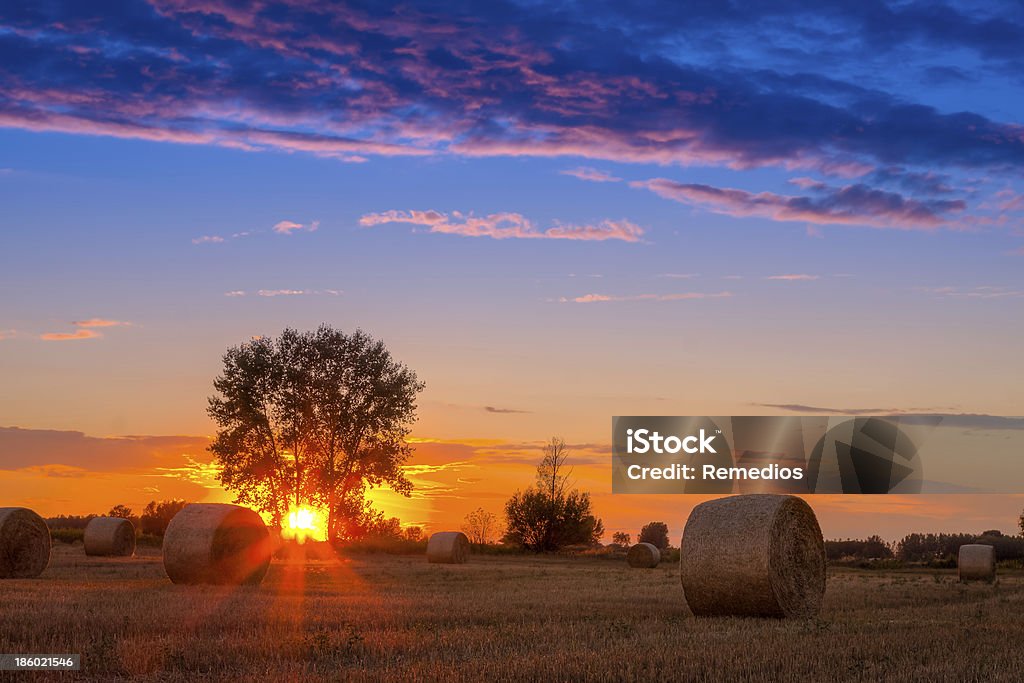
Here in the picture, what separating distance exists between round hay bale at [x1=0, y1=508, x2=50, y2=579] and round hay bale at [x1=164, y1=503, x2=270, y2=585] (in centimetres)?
481

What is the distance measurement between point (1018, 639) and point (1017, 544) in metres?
45.0

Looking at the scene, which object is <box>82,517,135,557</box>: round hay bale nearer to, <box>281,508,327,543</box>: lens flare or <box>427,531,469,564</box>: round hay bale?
<box>427,531,469,564</box>: round hay bale

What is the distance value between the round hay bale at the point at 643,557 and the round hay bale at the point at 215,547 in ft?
71.6

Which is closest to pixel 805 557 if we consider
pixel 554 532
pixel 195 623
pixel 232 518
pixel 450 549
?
pixel 195 623

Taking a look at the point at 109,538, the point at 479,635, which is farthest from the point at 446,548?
the point at 479,635

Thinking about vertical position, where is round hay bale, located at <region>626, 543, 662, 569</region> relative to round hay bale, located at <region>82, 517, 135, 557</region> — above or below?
below

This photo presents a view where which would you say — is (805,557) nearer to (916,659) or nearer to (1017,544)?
(916,659)

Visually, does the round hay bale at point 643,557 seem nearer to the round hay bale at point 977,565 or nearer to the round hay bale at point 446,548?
the round hay bale at point 446,548

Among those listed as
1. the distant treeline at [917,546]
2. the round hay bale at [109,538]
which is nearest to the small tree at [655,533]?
the distant treeline at [917,546]

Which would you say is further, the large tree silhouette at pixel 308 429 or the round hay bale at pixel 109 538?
the large tree silhouette at pixel 308 429

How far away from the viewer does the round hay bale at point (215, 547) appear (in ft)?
80.6

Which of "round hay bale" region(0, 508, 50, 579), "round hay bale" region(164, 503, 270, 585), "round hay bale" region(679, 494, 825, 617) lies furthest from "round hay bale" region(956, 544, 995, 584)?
"round hay bale" region(0, 508, 50, 579)

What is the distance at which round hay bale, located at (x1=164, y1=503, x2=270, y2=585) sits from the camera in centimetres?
2456

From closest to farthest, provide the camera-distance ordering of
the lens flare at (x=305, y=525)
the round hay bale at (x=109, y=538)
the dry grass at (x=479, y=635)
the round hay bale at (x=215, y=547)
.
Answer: the dry grass at (x=479, y=635) → the round hay bale at (x=215, y=547) → the round hay bale at (x=109, y=538) → the lens flare at (x=305, y=525)
